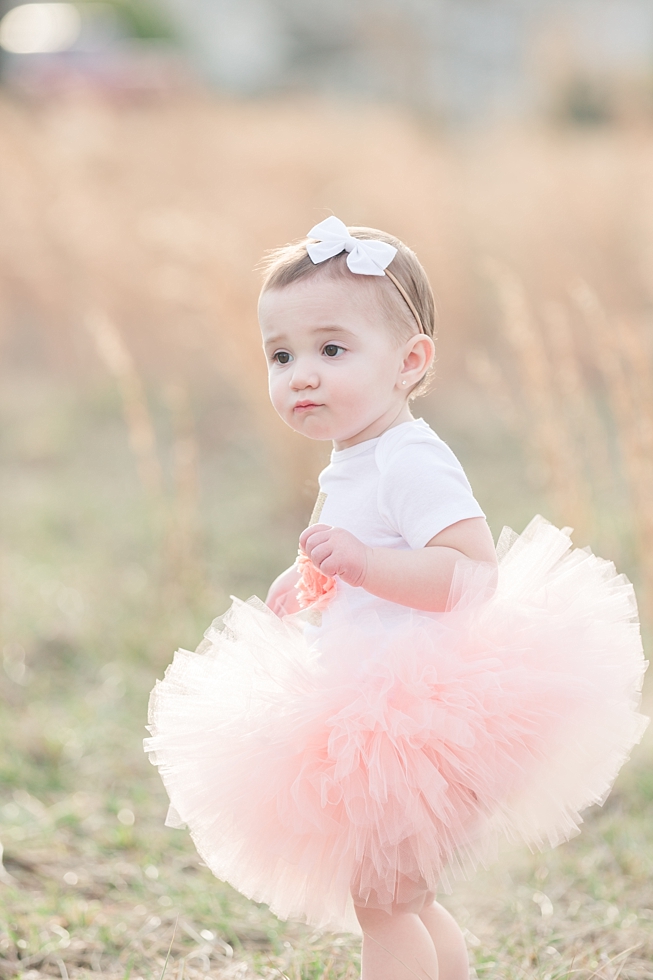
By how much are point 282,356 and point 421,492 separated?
32cm

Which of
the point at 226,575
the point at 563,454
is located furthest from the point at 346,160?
the point at 563,454

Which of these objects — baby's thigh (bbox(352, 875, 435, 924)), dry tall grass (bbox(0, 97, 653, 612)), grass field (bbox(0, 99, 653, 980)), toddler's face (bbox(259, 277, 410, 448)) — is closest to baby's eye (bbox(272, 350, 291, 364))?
toddler's face (bbox(259, 277, 410, 448))

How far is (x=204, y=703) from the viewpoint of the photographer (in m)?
1.63

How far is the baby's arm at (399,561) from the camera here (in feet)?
5.02

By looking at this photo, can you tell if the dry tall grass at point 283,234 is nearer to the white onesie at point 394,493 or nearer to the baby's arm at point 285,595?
the baby's arm at point 285,595

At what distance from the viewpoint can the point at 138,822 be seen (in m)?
2.81

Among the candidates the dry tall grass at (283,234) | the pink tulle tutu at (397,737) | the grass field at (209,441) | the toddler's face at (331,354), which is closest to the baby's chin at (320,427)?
the toddler's face at (331,354)

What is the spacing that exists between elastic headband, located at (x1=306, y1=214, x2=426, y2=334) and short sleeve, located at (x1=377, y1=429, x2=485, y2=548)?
24cm

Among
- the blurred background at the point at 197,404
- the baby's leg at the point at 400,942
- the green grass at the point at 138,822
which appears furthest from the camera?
the blurred background at the point at 197,404

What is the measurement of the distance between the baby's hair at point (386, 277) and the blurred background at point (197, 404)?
1151mm

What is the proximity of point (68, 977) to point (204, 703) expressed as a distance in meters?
0.77

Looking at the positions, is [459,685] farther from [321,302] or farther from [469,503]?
[321,302]

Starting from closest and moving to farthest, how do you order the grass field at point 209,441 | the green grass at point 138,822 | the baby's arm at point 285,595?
1. the baby's arm at point 285,595
2. the green grass at point 138,822
3. the grass field at point 209,441

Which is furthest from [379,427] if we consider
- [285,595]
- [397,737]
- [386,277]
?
[397,737]
